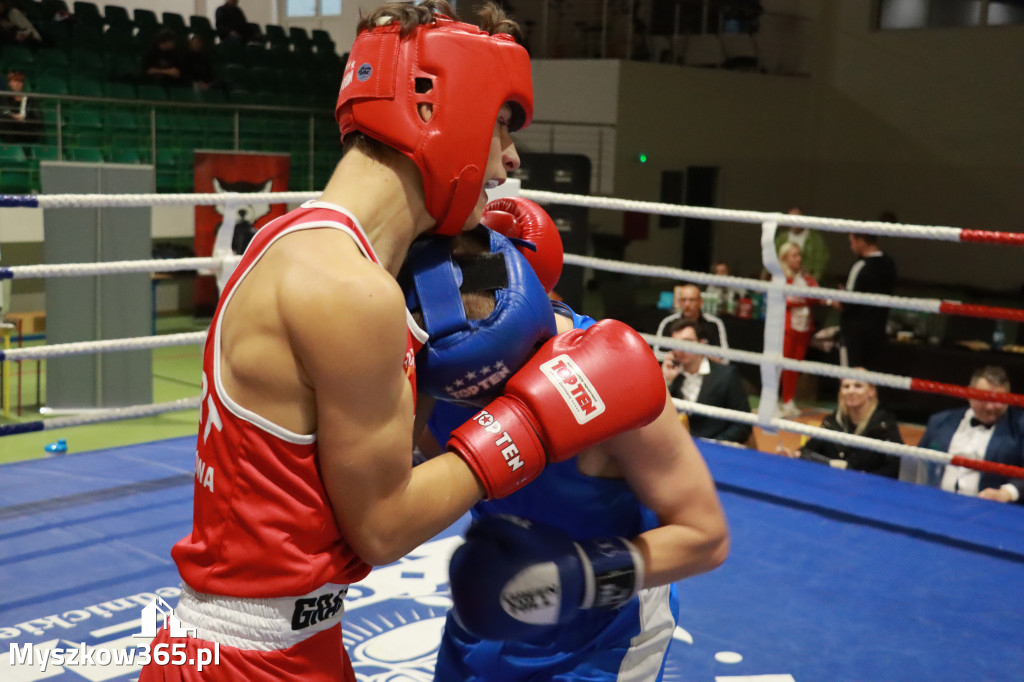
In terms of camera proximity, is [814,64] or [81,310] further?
[814,64]

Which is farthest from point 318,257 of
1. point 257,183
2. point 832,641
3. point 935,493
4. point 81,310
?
point 257,183

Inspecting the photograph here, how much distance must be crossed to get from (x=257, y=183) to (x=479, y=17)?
686 centimetres

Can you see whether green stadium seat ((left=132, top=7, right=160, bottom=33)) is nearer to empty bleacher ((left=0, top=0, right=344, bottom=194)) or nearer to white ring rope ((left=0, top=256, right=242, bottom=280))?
empty bleacher ((left=0, top=0, right=344, bottom=194))

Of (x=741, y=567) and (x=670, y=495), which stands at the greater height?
(x=670, y=495)

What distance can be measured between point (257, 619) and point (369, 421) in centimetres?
26

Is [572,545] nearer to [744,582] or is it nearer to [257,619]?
[257,619]

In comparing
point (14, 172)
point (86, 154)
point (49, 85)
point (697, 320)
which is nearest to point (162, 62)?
point (49, 85)

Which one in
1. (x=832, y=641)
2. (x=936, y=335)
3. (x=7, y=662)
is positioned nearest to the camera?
(x=7, y=662)

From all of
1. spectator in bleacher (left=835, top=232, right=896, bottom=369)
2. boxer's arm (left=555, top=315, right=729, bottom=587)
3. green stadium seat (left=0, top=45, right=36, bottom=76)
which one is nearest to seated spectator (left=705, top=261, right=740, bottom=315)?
spectator in bleacher (left=835, top=232, right=896, bottom=369)

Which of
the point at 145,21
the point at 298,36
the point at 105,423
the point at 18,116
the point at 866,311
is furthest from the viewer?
Result: the point at 298,36

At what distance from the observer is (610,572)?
118cm

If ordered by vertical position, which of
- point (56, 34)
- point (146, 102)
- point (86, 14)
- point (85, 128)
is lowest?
point (85, 128)

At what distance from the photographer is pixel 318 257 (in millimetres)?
1002

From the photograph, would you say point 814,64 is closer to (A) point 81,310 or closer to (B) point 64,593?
(A) point 81,310
